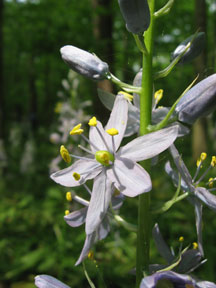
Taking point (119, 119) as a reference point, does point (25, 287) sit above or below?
below

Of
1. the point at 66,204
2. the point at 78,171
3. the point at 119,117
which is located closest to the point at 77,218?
the point at 78,171

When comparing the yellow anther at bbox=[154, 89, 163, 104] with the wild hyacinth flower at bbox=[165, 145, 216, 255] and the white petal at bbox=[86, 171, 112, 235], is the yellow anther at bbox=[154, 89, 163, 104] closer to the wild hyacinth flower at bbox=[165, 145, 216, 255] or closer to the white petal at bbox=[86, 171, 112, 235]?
the wild hyacinth flower at bbox=[165, 145, 216, 255]

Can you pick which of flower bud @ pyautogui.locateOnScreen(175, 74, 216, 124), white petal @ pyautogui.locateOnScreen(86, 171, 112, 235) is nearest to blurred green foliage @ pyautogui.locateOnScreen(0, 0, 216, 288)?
flower bud @ pyautogui.locateOnScreen(175, 74, 216, 124)

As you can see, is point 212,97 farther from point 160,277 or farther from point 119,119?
point 160,277

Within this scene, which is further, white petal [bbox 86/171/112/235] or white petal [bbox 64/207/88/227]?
white petal [bbox 64/207/88/227]

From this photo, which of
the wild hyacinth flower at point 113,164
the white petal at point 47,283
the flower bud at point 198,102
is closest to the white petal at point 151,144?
the wild hyacinth flower at point 113,164

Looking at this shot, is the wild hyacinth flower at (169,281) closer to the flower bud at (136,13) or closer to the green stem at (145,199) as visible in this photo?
the green stem at (145,199)

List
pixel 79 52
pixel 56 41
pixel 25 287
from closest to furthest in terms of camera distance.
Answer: pixel 79 52, pixel 25 287, pixel 56 41

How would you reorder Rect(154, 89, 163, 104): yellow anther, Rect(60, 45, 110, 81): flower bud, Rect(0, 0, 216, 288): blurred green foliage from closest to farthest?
1. Rect(60, 45, 110, 81): flower bud
2. Rect(154, 89, 163, 104): yellow anther
3. Rect(0, 0, 216, 288): blurred green foliage

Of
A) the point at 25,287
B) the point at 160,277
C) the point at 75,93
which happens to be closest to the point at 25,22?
the point at 75,93
